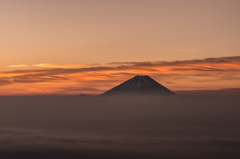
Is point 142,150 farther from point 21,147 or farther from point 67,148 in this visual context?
point 21,147

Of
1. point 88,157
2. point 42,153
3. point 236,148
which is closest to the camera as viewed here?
point 88,157

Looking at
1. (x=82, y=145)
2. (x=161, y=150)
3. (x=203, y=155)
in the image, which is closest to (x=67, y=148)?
(x=82, y=145)

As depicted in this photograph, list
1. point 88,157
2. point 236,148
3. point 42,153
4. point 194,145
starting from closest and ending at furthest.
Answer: point 88,157 → point 42,153 → point 236,148 → point 194,145

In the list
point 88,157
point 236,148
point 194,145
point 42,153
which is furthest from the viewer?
point 194,145

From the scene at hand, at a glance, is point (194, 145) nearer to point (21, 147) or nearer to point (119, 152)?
point (119, 152)

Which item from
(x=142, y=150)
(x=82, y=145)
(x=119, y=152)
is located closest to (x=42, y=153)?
(x=82, y=145)

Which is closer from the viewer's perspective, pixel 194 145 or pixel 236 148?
pixel 236 148

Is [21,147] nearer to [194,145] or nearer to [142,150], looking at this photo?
[142,150]

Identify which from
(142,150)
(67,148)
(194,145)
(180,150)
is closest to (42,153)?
(67,148)
